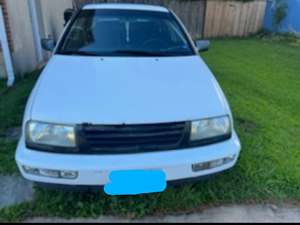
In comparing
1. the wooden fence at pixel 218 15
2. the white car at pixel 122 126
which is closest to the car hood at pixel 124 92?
the white car at pixel 122 126

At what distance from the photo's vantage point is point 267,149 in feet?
9.62

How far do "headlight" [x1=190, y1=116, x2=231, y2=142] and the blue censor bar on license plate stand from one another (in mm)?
367

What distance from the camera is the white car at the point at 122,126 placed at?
1.74 meters

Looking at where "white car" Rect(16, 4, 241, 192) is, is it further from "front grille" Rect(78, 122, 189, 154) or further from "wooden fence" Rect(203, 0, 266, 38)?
"wooden fence" Rect(203, 0, 266, 38)

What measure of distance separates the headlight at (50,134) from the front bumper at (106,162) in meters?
0.07

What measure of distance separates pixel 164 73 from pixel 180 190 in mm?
1025

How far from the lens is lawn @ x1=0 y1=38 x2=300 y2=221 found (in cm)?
209

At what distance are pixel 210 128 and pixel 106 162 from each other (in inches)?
30.6

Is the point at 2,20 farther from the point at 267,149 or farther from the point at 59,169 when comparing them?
the point at 267,149

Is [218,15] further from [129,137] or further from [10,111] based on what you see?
[129,137]

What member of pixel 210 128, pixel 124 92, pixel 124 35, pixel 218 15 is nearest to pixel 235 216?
pixel 210 128

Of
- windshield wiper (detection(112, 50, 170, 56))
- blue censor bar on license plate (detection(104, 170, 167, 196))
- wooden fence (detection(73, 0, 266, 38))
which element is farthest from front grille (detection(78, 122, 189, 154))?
wooden fence (detection(73, 0, 266, 38))

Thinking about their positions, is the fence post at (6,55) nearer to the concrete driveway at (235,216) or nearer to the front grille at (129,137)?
the concrete driveway at (235,216)

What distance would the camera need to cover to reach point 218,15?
35.4 feet
